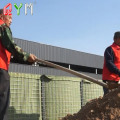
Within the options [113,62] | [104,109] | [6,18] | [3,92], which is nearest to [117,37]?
[113,62]

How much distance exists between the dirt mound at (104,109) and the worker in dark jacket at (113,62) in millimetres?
658

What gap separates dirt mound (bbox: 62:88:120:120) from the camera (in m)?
4.36

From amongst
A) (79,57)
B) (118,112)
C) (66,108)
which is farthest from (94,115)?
(79,57)

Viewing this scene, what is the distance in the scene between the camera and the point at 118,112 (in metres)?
4.32

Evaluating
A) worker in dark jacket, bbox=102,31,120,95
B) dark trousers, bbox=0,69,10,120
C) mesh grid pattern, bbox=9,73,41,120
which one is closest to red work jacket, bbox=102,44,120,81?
worker in dark jacket, bbox=102,31,120,95

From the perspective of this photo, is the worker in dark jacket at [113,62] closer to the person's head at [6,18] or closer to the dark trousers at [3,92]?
the person's head at [6,18]

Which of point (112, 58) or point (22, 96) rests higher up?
point (112, 58)

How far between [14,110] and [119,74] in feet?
8.62

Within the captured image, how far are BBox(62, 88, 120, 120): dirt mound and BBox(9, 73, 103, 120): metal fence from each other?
7.31 feet

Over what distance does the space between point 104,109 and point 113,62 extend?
131 cm

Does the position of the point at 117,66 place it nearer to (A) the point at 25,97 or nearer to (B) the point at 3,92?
(A) the point at 25,97

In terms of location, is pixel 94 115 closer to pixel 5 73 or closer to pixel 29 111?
pixel 5 73

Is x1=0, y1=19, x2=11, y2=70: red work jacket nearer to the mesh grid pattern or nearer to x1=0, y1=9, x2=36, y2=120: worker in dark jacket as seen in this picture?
x1=0, y1=9, x2=36, y2=120: worker in dark jacket

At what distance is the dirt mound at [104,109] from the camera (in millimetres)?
4355
